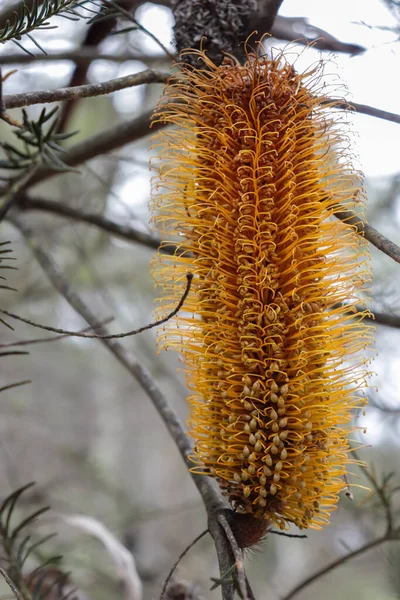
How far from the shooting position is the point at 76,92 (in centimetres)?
57

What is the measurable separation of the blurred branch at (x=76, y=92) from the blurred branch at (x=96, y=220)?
1.55ft

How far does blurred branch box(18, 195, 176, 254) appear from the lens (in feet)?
3.92

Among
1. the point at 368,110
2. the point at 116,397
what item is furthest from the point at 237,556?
the point at 116,397

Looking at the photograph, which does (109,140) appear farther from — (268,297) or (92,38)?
(268,297)

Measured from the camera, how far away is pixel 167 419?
0.81 metres

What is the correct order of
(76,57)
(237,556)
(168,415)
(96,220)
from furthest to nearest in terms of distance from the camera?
1. (96,220)
2. (76,57)
3. (168,415)
4. (237,556)

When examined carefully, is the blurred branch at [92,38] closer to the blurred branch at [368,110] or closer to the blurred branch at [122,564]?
the blurred branch at [368,110]

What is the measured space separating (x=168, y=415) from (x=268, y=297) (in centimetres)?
30

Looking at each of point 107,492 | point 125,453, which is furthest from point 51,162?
point 125,453

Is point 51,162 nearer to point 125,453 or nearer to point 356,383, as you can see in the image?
point 356,383

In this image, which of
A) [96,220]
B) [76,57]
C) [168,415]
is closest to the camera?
[168,415]

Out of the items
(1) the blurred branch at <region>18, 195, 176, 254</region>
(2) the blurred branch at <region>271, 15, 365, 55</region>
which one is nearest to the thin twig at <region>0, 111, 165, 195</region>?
(1) the blurred branch at <region>18, 195, 176, 254</region>

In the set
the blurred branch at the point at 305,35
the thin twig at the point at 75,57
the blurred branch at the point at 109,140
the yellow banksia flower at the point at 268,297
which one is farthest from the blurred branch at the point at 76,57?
the yellow banksia flower at the point at 268,297

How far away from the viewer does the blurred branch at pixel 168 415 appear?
1.91 ft
